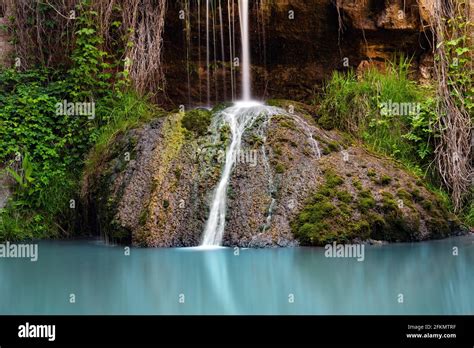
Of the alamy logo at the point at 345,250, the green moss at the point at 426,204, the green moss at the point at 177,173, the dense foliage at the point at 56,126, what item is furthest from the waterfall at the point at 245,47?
the alamy logo at the point at 345,250

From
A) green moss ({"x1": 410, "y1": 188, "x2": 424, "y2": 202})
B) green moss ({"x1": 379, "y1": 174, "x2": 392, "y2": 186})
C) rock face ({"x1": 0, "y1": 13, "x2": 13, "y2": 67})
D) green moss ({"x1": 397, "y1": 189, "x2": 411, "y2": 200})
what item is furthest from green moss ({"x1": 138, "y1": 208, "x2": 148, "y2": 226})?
rock face ({"x1": 0, "y1": 13, "x2": 13, "y2": 67})

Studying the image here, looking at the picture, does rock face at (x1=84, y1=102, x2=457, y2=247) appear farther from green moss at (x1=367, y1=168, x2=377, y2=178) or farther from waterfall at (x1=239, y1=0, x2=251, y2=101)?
waterfall at (x1=239, y1=0, x2=251, y2=101)

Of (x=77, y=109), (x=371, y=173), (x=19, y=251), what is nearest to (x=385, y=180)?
(x=371, y=173)

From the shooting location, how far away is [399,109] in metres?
→ 8.84

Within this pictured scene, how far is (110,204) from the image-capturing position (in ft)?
24.1

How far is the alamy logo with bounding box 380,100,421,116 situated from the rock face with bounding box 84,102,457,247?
1.14m

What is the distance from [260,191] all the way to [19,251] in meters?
2.70

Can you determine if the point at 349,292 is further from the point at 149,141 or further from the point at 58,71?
the point at 58,71

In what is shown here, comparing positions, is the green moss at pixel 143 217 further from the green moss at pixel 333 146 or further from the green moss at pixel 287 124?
the green moss at pixel 333 146

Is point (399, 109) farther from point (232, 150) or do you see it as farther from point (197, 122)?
point (197, 122)

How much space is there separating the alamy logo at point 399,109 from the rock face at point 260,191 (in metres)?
1.14

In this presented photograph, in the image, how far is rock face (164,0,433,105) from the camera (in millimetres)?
9875

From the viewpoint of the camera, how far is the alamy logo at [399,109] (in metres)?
8.79

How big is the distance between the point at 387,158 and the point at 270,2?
348 centimetres
